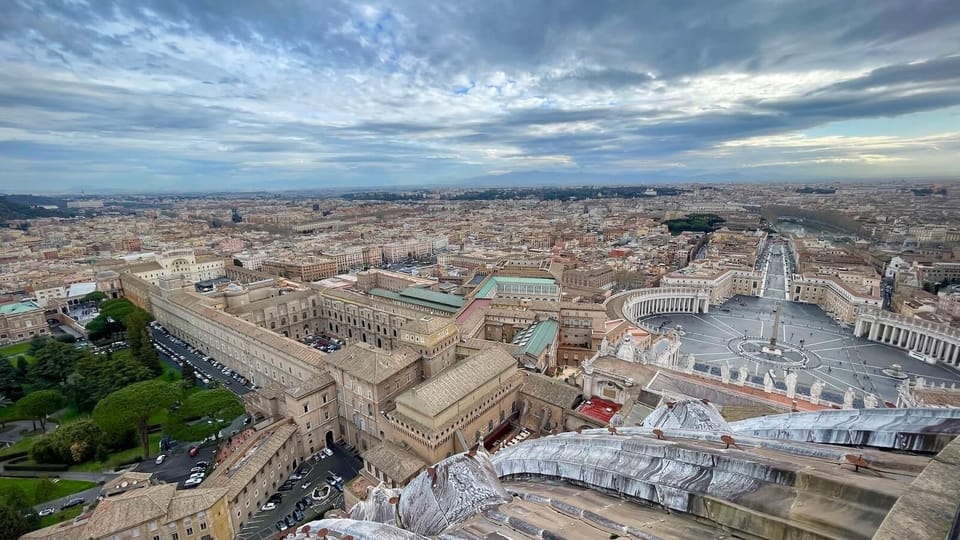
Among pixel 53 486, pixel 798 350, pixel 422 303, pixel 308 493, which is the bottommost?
pixel 308 493

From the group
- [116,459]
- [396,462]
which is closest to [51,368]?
[116,459]

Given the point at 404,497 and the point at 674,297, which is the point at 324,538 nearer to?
the point at 404,497

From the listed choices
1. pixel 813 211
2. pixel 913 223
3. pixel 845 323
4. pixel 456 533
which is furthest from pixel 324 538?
pixel 813 211

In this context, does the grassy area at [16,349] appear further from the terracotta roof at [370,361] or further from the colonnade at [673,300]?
the colonnade at [673,300]

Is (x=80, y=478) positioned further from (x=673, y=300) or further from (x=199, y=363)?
(x=673, y=300)

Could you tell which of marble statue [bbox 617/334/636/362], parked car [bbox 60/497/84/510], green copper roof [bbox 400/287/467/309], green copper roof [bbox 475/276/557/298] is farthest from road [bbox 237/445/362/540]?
green copper roof [bbox 475/276/557/298]

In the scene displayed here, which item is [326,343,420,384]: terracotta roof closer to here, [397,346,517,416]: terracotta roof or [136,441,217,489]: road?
[397,346,517,416]: terracotta roof

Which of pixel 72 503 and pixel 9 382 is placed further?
pixel 9 382
